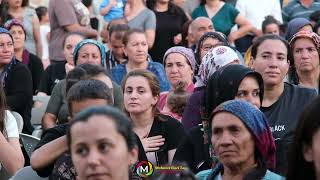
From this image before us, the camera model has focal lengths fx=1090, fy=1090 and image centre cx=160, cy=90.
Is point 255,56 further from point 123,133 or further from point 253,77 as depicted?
point 123,133

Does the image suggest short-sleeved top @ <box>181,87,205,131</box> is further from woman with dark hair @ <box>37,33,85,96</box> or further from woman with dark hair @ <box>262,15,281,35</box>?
woman with dark hair @ <box>262,15,281,35</box>

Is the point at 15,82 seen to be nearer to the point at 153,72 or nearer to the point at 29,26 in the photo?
the point at 153,72

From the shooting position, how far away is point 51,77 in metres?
12.4

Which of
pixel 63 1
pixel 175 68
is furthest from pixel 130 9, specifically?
pixel 175 68

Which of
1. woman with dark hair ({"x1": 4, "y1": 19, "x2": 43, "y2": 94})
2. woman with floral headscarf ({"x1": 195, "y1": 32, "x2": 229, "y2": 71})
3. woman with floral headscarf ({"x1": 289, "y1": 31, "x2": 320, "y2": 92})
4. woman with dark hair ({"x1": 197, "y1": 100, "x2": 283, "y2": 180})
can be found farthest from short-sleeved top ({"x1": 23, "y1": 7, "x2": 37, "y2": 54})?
woman with dark hair ({"x1": 197, "y1": 100, "x2": 283, "y2": 180})

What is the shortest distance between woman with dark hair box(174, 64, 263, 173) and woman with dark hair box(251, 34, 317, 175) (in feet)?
1.36

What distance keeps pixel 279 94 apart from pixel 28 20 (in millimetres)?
7054

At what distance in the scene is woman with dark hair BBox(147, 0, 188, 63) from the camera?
47.4ft

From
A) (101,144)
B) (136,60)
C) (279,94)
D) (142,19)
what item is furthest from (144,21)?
(101,144)

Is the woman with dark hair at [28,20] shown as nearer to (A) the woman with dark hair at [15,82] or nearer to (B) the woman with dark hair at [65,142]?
(A) the woman with dark hair at [15,82]

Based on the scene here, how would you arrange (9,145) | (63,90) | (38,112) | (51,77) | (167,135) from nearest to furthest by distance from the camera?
(9,145)
(167,135)
(63,90)
(38,112)
(51,77)

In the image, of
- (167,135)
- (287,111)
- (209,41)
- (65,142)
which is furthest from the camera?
(209,41)

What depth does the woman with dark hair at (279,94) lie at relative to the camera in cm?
751

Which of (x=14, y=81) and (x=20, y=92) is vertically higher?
(x=14, y=81)
